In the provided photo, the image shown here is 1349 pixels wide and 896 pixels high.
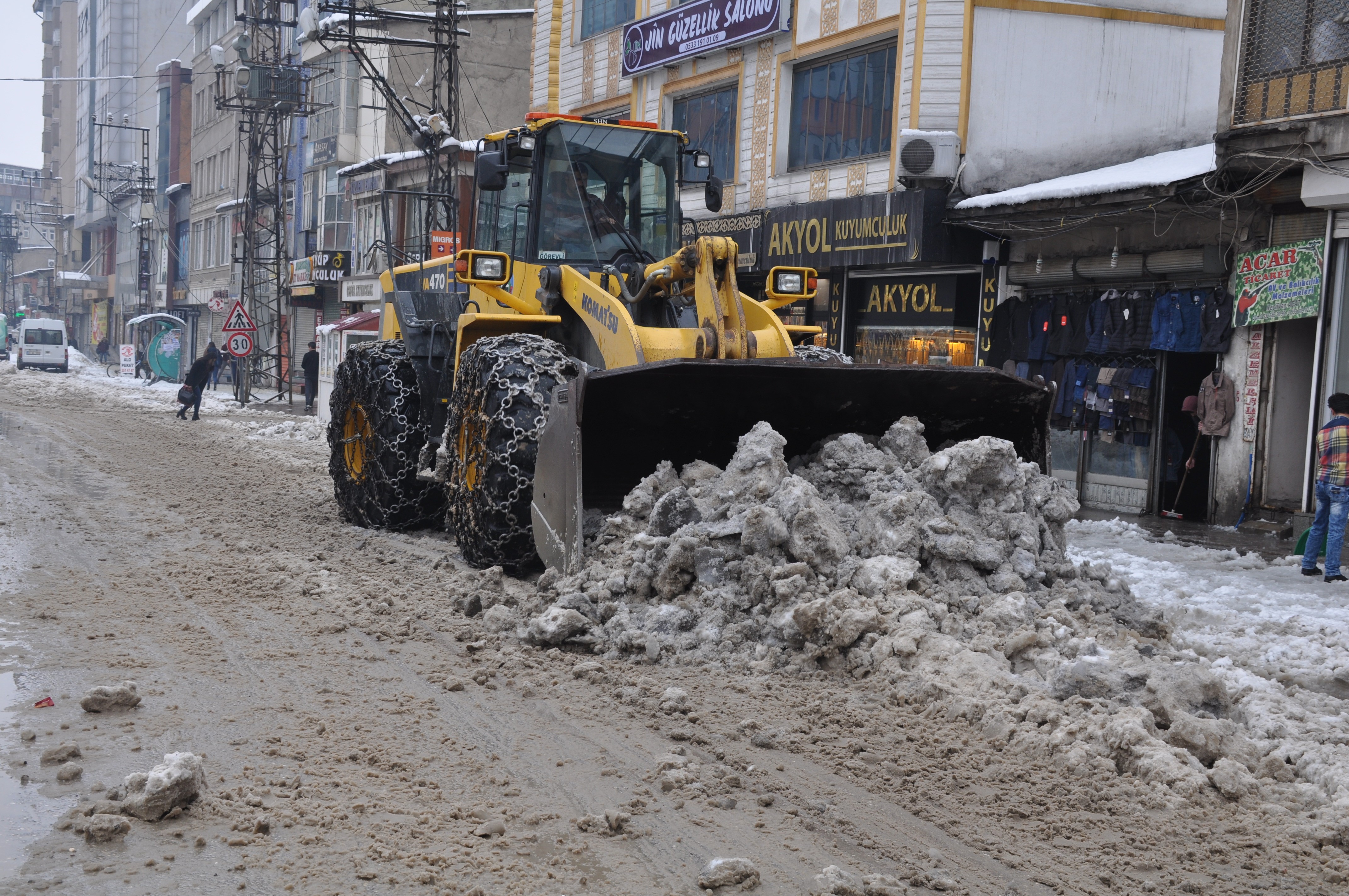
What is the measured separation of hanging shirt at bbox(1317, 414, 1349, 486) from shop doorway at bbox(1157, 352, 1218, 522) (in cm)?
405

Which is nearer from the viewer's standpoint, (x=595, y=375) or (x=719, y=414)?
(x=595, y=375)

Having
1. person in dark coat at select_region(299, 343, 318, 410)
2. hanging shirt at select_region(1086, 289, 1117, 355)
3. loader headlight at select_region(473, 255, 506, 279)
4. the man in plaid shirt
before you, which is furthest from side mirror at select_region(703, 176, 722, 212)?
person in dark coat at select_region(299, 343, 318, 410)

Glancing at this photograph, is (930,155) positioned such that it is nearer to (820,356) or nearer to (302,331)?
(820,356)

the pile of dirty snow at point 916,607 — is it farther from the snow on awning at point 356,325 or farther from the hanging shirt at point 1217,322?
the snow on awning at point 356,325

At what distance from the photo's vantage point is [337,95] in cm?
3709

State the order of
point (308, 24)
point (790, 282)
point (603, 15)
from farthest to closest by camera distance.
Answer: point (308, 24) → point (603, 15) → point (790, 282)

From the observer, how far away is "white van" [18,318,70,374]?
47312 mm

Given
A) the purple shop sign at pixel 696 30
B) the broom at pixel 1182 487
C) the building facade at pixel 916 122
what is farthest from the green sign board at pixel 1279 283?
the purple shop sign at pixel 696 30

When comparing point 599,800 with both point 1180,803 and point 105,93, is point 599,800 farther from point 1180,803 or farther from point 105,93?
point 105,93

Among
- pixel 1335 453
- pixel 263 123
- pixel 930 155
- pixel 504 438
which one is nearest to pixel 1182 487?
pixel 1335 453

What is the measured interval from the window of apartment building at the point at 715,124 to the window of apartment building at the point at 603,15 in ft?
7.32

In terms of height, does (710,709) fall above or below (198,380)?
below

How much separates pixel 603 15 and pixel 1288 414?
47.7 feet

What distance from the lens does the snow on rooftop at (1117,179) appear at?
12445 millimetres
